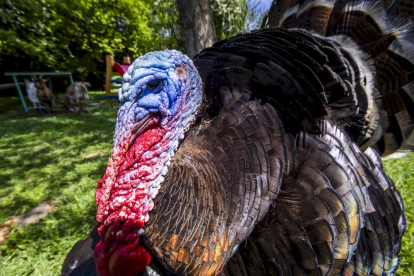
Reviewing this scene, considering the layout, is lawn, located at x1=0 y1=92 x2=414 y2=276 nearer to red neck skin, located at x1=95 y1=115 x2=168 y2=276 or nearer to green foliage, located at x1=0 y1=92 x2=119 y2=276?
green foliage, located at x1=0 y1=92 x2=119 y2=276

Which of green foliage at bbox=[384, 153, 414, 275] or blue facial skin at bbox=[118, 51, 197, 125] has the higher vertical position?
blue facial skin at bbox=[118, 51, 197, 125]

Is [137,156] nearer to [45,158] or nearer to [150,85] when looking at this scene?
[150,85]

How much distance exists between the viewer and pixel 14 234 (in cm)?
219

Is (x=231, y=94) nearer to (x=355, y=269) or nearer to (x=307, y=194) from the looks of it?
(x=307, y=194)

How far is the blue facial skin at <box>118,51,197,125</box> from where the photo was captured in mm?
1053

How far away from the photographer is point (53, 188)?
3059 millimetres

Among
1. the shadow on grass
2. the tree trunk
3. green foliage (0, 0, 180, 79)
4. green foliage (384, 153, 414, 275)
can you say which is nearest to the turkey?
green foliage (384, 153, 414, 275)

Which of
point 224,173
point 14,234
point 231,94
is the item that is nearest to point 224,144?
point 224,173

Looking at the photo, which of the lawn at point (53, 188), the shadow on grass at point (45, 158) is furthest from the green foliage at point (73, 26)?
the lawn at point (53, 188)

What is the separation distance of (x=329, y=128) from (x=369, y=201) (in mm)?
462

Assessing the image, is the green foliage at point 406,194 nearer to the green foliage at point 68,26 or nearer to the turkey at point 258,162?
the turkey at point 258,162

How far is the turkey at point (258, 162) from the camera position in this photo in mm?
985

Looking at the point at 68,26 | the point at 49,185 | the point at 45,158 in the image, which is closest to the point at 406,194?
the point at 49,185

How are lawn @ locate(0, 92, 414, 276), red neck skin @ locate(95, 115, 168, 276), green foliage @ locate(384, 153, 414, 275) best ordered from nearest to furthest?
red neck skin @ locate(95, 115, 168, 276) < green foliage @ locate(384, 153, 414, 275) < lawn @ locate(0, 92, 414, 276)
